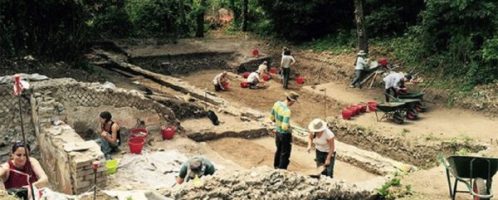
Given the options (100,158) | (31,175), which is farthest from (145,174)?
(31,175)

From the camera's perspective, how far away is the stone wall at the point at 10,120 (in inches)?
475

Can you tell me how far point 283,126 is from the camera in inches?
423

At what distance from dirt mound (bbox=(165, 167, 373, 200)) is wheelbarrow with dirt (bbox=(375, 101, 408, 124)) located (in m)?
6.13

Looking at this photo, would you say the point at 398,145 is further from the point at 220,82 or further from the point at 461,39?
the point at 220,82

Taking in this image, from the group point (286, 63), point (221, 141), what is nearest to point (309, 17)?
point (286, 63)

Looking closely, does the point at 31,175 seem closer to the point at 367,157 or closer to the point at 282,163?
the point at 282,163

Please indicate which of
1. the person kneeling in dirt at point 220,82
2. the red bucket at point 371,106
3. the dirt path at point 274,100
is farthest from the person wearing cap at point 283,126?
the person kneeling in dirt at point 220,82

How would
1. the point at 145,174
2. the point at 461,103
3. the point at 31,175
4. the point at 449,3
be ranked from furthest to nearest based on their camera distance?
the point at 449,3
the point at 461,103
the point at 145,174
the point at 31,175

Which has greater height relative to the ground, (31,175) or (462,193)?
(31,175)

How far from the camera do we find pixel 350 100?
18.2 m

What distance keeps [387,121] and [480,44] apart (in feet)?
16.7

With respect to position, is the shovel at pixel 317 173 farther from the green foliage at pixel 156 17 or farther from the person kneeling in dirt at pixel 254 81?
the green foliage at pixel 156 17

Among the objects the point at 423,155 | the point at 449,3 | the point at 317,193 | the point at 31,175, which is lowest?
the point at 423,155

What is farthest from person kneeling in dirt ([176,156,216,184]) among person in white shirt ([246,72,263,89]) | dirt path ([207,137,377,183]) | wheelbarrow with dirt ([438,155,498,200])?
person in white shirt ([246,72,263,89])
